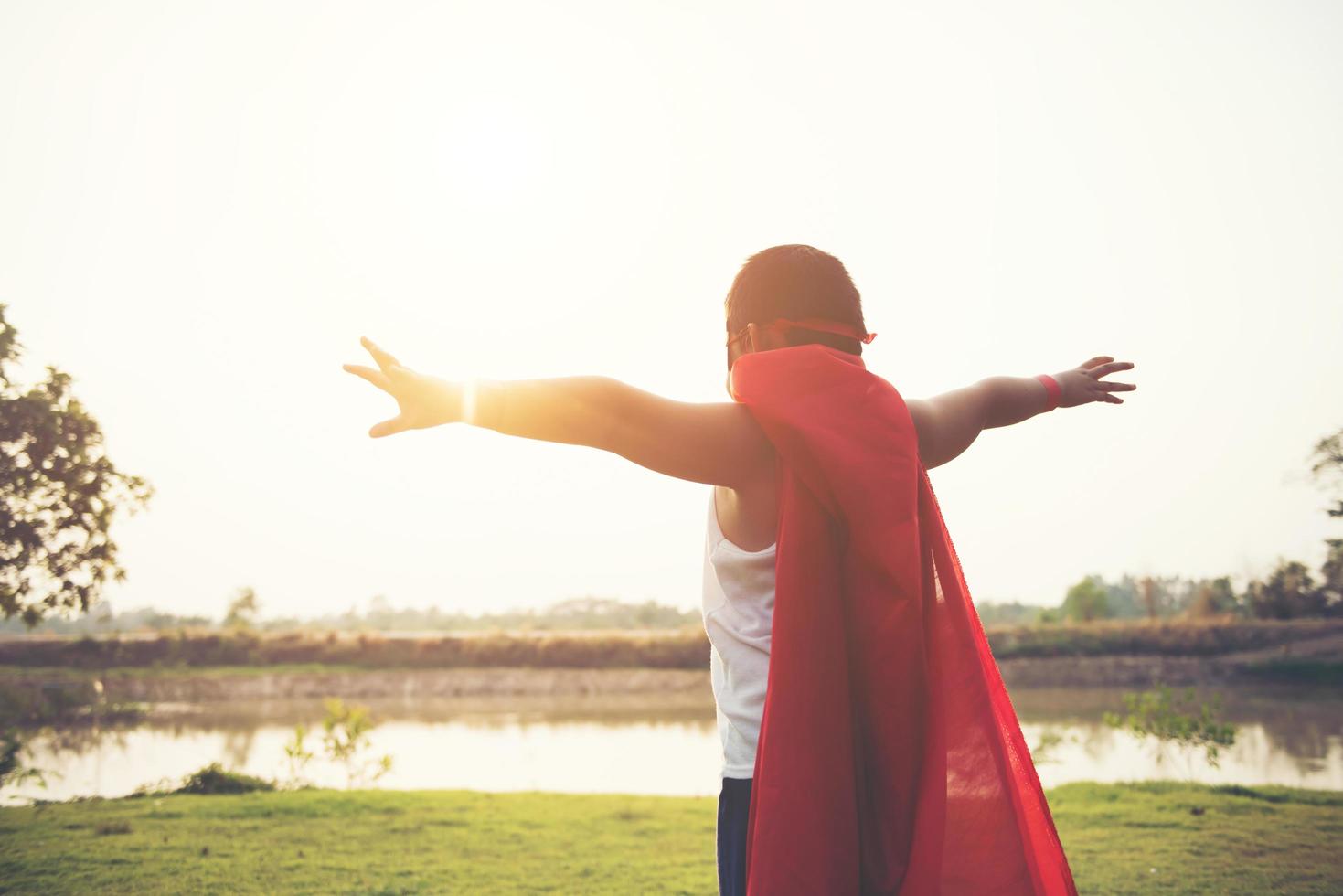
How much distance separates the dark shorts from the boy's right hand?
0.62m

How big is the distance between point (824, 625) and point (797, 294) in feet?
1.53

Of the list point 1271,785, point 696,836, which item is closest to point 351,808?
point 696,836

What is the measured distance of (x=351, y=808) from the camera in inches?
245


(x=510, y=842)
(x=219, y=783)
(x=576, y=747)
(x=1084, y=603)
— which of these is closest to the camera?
(x=510, y=842)

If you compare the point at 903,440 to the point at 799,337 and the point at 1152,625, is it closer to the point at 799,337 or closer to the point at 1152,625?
the point at 799,337

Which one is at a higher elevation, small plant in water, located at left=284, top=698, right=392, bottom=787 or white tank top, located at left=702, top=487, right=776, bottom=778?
white tank top, located at left=702, top=487, right=776, bottom=778

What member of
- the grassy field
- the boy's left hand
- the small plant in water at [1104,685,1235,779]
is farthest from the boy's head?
the small plant in water at [1104,685,1235,779]

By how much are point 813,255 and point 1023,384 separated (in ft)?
1.70

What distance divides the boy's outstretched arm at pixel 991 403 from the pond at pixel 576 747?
22.9 feet

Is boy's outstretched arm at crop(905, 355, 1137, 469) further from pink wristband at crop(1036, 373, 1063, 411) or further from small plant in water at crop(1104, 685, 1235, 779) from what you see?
small plant in water at crop(1104, 685, 1235, 779)

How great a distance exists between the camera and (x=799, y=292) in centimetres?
130

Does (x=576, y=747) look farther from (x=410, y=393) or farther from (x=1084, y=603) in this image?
(x=1084, y=603)

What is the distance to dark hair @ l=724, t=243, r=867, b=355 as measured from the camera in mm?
1294

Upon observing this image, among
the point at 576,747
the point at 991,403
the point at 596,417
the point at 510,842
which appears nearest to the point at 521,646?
the point at 576,747
